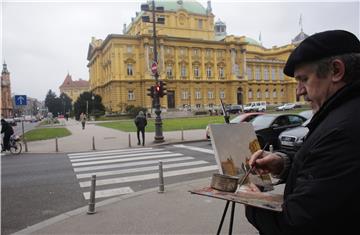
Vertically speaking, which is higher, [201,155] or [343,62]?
[343,62]

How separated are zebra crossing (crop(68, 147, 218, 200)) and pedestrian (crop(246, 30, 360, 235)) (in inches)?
271

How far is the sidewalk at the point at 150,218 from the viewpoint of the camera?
5.21 m

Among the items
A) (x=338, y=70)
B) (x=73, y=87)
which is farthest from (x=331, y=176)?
(x=73, y=87)

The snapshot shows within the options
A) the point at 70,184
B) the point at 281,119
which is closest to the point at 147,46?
the point at 281,119

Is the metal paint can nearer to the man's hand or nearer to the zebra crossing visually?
the man's hand

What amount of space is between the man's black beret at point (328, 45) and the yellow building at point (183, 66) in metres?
82.8

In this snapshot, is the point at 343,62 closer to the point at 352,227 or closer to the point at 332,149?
the point at 332,149

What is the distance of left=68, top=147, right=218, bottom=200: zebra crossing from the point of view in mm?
9031

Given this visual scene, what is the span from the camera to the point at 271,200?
2008mm

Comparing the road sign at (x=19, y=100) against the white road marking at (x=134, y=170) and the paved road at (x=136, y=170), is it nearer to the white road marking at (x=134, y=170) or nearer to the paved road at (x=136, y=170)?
the paved road at (x=136, y=170)

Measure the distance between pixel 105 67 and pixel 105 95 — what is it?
762 cm

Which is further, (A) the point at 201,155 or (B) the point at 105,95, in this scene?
(B) the point at 105,95

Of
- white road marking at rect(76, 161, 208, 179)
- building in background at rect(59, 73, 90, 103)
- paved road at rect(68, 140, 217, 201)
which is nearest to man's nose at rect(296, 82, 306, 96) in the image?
paved road at rect(68, 140, 217, 201)

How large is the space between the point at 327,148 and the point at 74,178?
9.69m
